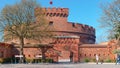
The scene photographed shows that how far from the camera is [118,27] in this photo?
42.1 metres

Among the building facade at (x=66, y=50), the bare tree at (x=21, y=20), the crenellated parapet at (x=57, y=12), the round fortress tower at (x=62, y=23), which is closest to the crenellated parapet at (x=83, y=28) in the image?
the round fortress tower at (x=62, y=23)

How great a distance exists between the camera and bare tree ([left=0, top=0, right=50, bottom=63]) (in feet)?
151

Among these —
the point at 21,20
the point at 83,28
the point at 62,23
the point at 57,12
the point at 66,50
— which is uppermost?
the point at 57,12

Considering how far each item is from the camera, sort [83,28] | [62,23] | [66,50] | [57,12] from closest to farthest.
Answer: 1. [66,50]
2. [57,12]
3. [62,23]
4. [83,28]

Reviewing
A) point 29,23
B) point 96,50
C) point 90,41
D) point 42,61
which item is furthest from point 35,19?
point 90,41

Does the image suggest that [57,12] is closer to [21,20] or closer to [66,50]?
[66,50]

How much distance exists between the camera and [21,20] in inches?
1837

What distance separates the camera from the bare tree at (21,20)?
151 feet

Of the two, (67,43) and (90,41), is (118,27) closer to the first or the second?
(67,43)

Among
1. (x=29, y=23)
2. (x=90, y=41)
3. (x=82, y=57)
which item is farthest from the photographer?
(x=90, y=41)

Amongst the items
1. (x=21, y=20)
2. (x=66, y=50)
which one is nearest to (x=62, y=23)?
(x=66, y=50)

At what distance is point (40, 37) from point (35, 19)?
331 centimetres

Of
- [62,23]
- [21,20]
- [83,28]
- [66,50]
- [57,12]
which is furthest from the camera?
[83,28]

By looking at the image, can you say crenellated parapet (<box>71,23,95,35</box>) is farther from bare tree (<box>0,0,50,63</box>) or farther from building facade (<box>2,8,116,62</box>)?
bare tree (<box>0,0,50,63</box>)
